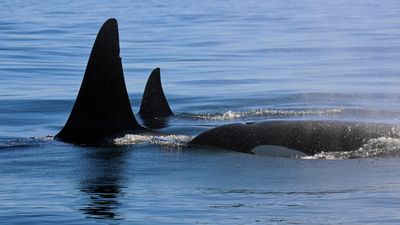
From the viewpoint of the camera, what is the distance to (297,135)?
1277cm

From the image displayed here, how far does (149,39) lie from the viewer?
3738cm

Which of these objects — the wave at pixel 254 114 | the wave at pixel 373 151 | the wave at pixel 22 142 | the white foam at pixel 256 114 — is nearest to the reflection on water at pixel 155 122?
the wave at pixel 254 114

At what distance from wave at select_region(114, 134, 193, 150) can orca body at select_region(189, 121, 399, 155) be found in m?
0.21

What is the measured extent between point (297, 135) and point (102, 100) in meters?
2.47

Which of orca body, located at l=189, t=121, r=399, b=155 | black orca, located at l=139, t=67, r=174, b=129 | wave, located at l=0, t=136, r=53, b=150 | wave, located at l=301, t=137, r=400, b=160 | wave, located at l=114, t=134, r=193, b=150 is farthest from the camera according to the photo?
black orca, located at l=139, t=67, r=174, b=129

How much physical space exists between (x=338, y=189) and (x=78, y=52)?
71.1 feet

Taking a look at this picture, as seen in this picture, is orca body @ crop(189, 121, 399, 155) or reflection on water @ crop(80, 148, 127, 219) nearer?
reflection on water @ crop(80, 148, 127, 219)

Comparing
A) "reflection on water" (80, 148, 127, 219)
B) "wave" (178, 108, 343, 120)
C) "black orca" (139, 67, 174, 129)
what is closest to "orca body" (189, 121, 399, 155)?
"reflection on water" (80, 148, 127, 219)

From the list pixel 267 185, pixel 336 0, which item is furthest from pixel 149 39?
pixel 336 0

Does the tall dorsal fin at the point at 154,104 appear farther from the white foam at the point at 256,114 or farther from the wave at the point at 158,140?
the wave at the point at 158,140

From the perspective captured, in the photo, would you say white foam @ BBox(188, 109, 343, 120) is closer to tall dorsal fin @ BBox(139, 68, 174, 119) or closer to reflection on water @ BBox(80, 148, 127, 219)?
tall dorsal fin @ BBox(139, 68, 174, 119)

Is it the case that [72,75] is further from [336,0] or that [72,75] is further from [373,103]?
[336,0]

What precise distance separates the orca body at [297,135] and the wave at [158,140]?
8.1 inches

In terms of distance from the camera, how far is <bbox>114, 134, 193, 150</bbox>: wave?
44.2ft
